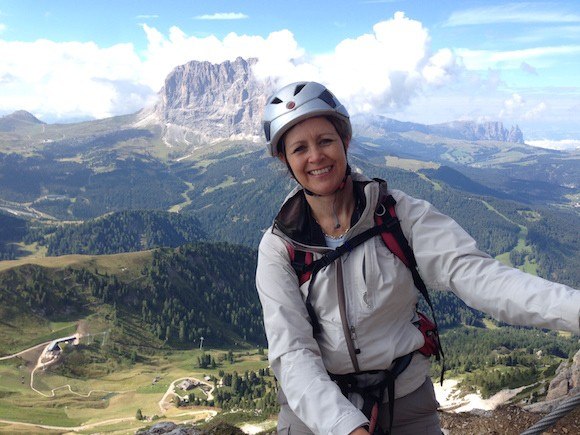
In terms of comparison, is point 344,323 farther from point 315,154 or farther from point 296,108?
point 296,108

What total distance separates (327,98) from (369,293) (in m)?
2.80

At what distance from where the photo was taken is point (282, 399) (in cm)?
601

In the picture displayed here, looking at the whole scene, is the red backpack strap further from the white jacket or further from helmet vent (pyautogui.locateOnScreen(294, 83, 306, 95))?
helmet vent (pyautogui.locateOnScreen(294, 83, 306, 95))

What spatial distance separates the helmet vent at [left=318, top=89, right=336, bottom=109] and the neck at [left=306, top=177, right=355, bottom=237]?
3.54ft

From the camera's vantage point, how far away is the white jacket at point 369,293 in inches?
187

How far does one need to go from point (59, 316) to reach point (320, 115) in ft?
627

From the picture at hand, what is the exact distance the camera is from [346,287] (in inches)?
212

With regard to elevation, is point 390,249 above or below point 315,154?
below

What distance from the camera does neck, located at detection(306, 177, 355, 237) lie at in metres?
6.06

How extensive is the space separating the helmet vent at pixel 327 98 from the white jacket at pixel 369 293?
1.32 m

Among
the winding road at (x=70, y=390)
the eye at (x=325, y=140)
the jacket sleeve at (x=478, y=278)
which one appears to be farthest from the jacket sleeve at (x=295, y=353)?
the winding road at (x=70, y=390)

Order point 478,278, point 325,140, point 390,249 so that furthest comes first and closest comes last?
1. point 325,140
2. point 390,249
3. point 478,278

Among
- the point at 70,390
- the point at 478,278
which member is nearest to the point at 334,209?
the point at 478,278

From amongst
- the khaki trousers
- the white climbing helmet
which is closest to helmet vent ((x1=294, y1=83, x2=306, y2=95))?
the white climbing helmet
